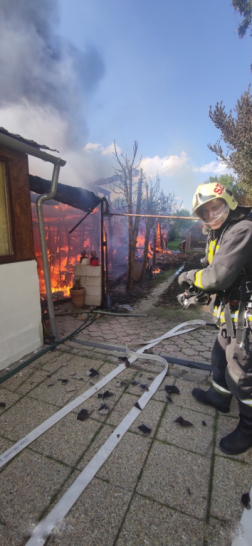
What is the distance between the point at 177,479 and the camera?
6.61 ft

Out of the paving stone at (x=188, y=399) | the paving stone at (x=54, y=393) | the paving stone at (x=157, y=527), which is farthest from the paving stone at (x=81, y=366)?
A: the paving stone at (x=157, y=527)

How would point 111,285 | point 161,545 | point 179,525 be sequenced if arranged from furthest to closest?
point 111,285, point 179,525, point 161,545

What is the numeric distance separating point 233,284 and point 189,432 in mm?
1615

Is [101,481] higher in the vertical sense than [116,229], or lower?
lower

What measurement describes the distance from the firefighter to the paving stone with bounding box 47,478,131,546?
1103 millimetres

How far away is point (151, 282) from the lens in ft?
39.3

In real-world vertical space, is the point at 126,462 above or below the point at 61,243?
below

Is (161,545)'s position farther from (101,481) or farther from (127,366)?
(127,366)

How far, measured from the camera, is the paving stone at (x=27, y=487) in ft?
5.70

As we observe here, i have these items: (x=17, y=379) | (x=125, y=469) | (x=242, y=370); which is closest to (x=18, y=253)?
(x=17, y=379)

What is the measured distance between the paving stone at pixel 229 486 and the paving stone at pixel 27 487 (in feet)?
4.13

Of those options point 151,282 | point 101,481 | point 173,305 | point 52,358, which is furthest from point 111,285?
point 101,481

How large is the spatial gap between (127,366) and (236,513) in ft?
7.17

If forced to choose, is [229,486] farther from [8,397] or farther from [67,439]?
[8,397]
